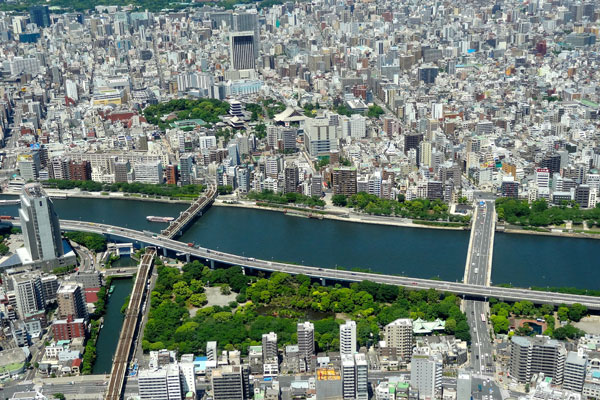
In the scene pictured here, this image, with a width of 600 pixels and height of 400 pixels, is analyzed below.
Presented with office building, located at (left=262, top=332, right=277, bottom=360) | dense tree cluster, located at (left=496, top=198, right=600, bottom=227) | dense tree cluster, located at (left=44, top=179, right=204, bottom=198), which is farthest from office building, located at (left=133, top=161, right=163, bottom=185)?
office building, located at (left=262, top=332, right=277, bottom=360)

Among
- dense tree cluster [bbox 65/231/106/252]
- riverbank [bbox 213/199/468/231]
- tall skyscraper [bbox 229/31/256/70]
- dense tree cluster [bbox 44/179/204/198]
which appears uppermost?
tall skyscraper [bbox 229/31/256/70]

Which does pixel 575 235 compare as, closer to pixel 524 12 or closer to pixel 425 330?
pixel 425 330

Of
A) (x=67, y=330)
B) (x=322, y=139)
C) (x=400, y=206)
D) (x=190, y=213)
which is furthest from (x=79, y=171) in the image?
(x=67, y=330)

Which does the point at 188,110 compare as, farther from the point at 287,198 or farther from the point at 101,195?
the point at 287,198

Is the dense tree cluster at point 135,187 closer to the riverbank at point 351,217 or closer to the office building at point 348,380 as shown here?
the riverbank at point 351,217

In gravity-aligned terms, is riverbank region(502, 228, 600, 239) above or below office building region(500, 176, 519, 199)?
below

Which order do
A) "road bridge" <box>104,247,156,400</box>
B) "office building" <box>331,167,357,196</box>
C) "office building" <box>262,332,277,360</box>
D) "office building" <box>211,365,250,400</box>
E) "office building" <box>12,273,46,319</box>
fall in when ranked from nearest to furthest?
"office building" <box>211,365,250,400</box> → "road bridge" <box>104,247,156,400</box> → "office building" <box>262,332,277,360</box> → "office building" <box>12,273,46,319</box> → "office building" <box>331,167,357,196</box>

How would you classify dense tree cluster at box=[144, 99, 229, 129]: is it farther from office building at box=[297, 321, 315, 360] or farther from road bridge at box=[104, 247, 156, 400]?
office building at box=[297, 321, 315, 360]

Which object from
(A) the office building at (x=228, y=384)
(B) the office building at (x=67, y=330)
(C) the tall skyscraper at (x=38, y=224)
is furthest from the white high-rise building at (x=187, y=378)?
(C) the tall skyscraper at (x=38, y=224)
